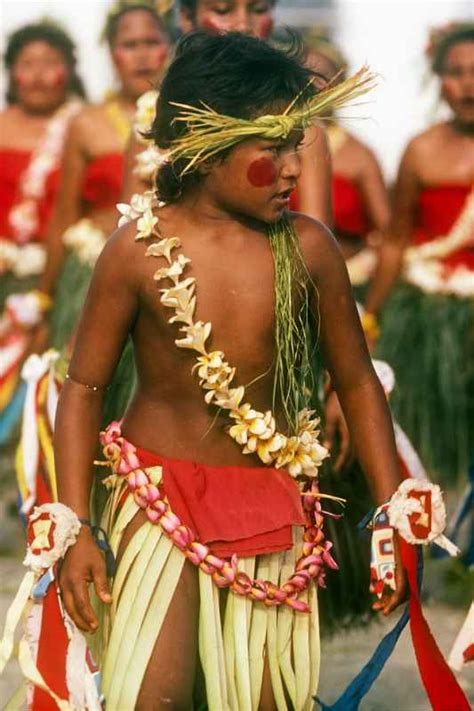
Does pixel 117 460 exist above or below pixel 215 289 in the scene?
below

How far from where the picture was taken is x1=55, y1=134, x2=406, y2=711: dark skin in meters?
3.82

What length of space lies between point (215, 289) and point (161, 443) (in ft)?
1.08

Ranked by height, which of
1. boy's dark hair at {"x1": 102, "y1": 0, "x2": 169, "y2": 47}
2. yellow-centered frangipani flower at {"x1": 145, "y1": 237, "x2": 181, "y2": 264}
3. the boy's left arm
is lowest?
the boy's left arm

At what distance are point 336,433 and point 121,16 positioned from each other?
3940 mm

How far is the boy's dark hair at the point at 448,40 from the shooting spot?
8359mm

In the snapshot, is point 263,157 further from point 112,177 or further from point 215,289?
point 112,177

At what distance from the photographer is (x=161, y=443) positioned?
12.8 ft

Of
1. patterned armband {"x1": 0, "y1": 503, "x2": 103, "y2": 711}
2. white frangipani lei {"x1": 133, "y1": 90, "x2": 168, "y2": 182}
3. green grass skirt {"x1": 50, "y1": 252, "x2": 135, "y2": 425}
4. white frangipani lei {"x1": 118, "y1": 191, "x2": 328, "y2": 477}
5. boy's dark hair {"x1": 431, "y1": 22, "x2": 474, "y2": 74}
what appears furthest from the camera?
boy's dark hair {"x1": 431, "y1": 22, "x2": 474, "y2": 74}

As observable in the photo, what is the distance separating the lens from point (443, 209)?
7.84 metres

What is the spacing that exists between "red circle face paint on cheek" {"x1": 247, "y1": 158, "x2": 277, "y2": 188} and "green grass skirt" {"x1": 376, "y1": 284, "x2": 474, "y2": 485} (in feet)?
11.5

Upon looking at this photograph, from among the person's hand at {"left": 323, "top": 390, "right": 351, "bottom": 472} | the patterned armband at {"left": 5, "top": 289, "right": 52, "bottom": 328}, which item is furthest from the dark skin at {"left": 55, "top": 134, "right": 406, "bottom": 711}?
the patterned armband at {"left": 5, "top": 289, "right": 52, "bottom": 328}

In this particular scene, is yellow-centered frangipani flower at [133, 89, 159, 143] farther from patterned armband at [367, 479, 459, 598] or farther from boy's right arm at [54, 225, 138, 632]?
patterned armband at [367, 479, 459, 598]

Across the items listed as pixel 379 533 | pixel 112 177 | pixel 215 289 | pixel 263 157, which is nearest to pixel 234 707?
pixel 379 533

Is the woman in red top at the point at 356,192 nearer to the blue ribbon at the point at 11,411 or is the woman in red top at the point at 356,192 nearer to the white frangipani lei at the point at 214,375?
the blue ribbon at the point at 11,411
